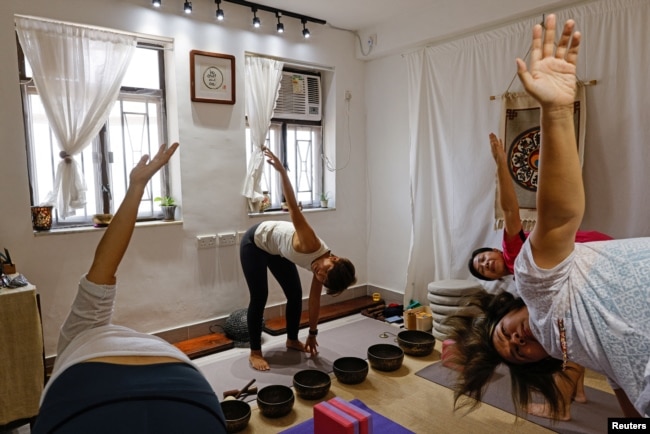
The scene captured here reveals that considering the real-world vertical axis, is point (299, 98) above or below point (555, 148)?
above

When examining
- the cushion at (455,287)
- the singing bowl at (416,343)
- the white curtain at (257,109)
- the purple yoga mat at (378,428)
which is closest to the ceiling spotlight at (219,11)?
the white curtain at (257,109)

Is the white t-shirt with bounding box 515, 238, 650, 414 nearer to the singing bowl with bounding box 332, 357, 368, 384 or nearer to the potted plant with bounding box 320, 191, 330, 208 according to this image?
the singing bowl with bounding box 332, 357, 368, 384

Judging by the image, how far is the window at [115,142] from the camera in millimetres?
2984

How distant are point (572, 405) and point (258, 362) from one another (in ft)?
6.13

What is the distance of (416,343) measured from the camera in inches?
122

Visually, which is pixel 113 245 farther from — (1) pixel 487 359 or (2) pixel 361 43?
(2) pixel 361 43

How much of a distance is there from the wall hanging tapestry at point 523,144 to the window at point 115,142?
2605mm

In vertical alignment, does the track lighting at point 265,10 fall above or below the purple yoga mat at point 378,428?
above

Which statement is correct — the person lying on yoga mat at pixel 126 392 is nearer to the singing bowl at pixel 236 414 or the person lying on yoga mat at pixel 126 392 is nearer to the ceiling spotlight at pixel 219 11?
the singing bowl at pixel 236 414

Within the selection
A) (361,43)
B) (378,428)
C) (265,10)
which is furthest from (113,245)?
(361,43)

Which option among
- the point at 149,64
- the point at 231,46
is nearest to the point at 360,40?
the point at 231,46

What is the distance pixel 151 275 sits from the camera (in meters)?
3.31

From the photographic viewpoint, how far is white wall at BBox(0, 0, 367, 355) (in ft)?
9.11

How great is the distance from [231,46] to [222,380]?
2518 mm
